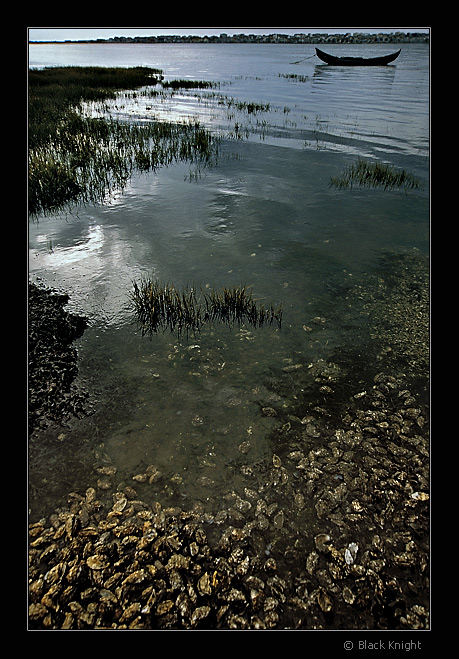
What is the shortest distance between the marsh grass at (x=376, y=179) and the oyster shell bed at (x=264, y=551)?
657 inches

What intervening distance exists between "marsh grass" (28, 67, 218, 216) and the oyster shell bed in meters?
15.4

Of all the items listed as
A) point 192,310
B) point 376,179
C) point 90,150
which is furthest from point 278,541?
point 90,150

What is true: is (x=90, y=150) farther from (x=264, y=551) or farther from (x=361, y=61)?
(x=361, y=61)

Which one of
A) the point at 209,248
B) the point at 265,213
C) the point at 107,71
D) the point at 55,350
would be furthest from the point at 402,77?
the point at 55,350

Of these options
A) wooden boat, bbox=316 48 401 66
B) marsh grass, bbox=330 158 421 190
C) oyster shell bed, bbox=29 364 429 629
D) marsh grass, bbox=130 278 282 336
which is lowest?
oyster shell bed, bbox=29 364 429 629

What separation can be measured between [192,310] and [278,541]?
21.8 ft

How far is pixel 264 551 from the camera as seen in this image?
6.05 metres

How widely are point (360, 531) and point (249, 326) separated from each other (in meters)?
5.95

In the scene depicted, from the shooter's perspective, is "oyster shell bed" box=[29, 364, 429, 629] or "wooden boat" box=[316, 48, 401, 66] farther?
"wooden boat" box=[316, 48, 401, 66]

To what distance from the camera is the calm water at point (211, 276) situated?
769 cm

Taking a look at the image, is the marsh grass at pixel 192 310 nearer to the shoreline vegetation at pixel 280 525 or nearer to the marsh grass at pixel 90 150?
the shoreline vegetation at pixel 280 525

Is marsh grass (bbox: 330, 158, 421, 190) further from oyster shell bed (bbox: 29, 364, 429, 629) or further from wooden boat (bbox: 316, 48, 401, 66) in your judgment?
wooden boat (bbox: 316, 48, 401, 66)

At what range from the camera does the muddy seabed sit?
533 cm

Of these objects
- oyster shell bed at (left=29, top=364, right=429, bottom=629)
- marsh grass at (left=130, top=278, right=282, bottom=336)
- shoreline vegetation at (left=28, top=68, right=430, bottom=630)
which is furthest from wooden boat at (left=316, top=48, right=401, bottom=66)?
oyster shell bed at (left=29, top=364, right=429, bottom=629)
